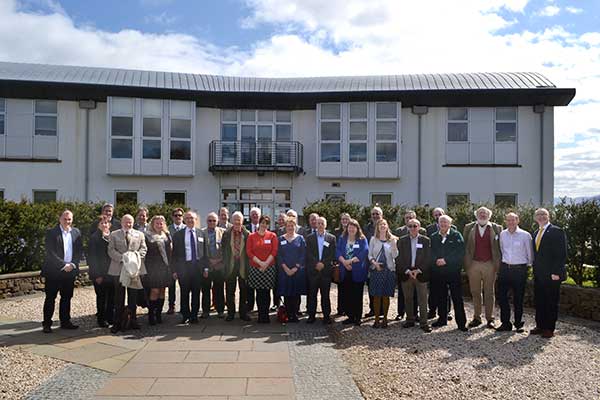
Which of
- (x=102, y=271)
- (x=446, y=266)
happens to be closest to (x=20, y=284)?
(x=102, y=271)

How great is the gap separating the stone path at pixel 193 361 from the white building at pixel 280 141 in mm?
14174

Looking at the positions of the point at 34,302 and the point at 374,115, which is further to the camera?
the point at 374,115

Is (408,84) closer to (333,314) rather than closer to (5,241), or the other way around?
(333,314)

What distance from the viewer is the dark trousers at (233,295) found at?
7969 millimetres

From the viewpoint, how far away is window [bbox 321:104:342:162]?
21.7 m

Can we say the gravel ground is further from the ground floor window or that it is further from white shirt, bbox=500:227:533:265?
the ground floor window

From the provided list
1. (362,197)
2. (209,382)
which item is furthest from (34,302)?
(362,197)

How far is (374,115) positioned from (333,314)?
1421 centimetres

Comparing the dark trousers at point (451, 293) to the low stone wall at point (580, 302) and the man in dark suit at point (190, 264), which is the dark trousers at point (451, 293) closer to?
the low stone wall at point (580, 302)

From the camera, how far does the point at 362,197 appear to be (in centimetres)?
2181

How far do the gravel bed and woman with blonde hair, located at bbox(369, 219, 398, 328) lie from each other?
4.37 meters

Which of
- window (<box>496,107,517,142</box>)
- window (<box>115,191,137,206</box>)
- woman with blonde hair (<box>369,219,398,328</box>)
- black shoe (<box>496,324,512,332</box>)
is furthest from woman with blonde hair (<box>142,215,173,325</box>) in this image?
window (<box>496,107,517,142</box>)

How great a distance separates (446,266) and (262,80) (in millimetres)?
18112

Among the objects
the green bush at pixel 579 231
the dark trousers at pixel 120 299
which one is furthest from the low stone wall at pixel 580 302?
the dark trousers at pixel 120 299
